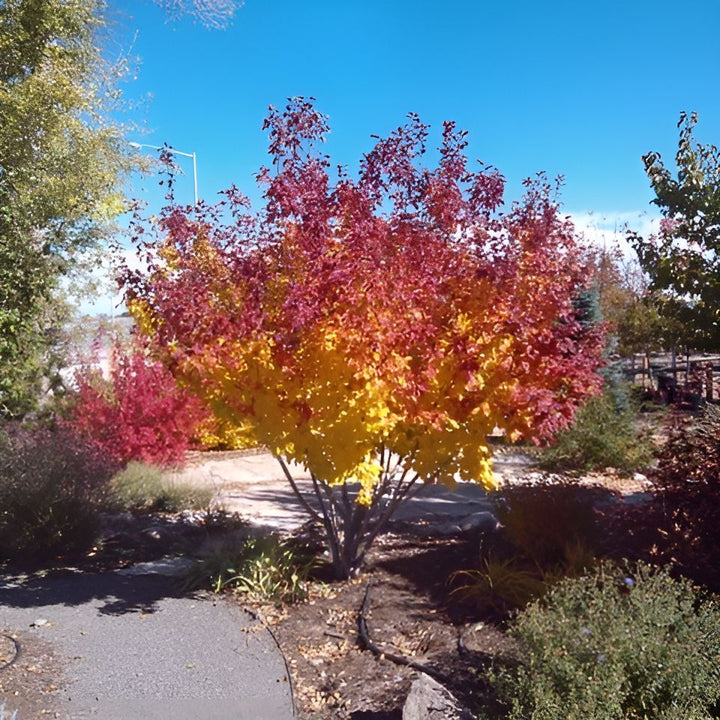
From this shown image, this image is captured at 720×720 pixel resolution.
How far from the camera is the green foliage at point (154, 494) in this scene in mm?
8398

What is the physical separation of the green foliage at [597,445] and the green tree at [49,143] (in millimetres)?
6855

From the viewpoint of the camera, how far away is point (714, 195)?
605cm

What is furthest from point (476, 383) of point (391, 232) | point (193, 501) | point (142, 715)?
point (193, 501)

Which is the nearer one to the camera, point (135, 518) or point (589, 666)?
point (589, 666)

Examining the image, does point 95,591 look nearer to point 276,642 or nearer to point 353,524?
point 276,642

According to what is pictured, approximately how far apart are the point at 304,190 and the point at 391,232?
654 mm

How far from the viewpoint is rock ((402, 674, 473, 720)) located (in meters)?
3.41

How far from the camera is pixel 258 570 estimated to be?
5.66m

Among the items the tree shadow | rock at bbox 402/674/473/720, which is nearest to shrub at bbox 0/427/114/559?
the tree shadow

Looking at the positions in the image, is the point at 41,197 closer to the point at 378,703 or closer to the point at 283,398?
the point at 283,398

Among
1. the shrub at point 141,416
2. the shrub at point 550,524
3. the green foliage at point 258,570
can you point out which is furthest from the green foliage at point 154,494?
the shrub at point 550,524

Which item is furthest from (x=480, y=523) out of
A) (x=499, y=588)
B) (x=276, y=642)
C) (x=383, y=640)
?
(x=276, y=642)

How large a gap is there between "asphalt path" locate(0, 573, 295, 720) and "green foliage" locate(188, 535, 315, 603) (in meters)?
0.22

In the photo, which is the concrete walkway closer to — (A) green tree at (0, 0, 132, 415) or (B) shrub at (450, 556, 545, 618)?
(B) shrub at (450, 556, 545, 618)
